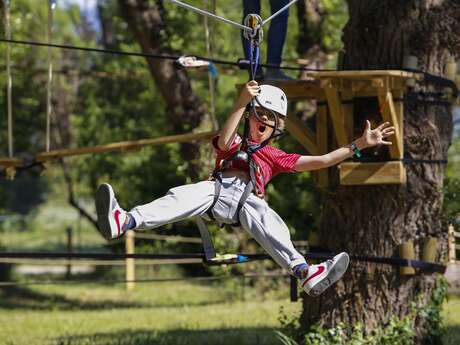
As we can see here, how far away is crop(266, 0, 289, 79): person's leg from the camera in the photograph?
7574 mm

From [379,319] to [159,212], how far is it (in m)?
2.92

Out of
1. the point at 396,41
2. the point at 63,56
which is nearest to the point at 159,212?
the point at 396,41

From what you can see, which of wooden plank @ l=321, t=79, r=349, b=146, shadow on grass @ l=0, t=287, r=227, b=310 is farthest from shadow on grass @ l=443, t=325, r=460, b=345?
shadow on grass @ l=0, t=287, r=227, b=310

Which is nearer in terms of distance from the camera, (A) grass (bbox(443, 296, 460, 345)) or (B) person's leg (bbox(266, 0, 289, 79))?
(B) person's leg (bbox(266, 0, 289, 79))

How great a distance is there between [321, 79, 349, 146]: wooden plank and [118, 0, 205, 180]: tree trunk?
20.4 feet

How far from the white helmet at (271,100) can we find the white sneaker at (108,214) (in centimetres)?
100

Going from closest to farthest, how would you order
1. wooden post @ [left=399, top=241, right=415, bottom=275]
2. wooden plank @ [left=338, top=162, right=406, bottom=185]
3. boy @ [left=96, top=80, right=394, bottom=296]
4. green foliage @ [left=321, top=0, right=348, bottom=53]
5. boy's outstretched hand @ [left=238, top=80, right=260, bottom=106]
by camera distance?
boy's outstretched hand @ [left=238, top=80, right=260, bottom=106] < boy @ [left=96, top=80, right=394, bottom=296] < wooden plank @ [left=338, top=162, right=406, bottom=185] < wooden post @ [left=399, top=241, right=415, bottom=275] < green foliage @ [left=321, top=0, right=348, bottom=53]

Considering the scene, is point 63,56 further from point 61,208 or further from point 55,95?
point 61,208

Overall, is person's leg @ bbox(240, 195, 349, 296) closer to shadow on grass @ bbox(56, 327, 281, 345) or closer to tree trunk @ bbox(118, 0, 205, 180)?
shadow on grass @ bbox(56, 327, 281, 345)

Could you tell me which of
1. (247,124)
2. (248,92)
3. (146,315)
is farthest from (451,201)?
(146,315)

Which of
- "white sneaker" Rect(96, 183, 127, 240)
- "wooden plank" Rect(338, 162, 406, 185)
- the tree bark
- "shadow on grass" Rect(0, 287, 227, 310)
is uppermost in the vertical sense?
the tree bark

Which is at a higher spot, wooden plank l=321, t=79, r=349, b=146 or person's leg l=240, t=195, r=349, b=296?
wooden plank l=321, t=79, r=349, b=146

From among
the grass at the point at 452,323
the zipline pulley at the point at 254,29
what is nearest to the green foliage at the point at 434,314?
the grass at the point at 452,323

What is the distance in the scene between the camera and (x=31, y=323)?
11.7 meters
